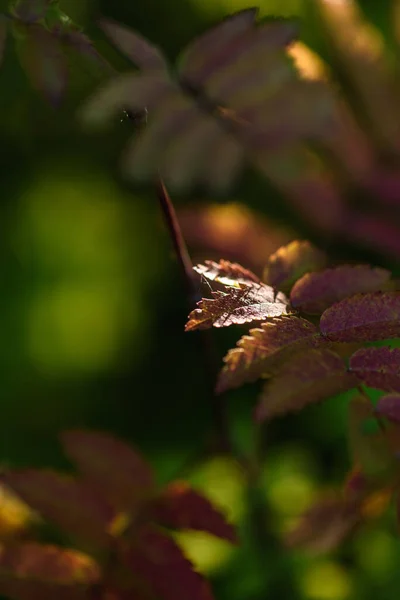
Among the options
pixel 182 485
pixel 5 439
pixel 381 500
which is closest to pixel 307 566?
pixel 381 500

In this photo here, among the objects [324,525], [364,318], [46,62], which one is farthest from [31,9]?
[324,525]

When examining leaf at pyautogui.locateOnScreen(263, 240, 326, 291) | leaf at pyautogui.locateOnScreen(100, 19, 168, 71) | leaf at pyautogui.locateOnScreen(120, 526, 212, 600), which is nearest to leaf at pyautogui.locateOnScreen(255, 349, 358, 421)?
leaf at pyautogui.locateOnScreen(263, 240, 326, 291)

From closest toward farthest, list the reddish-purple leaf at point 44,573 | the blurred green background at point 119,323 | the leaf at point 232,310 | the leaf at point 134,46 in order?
1. the leaf at point 232,310
2. the leaf at point 134,46
3. the reddish-purple leaf at point 44,573
4. the blurred green background at point 119,323

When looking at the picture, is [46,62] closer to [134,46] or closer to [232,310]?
[134,46]

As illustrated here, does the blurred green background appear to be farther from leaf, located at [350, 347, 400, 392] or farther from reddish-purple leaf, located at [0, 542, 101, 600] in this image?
leaf, located at [350, 347, 400, 392]

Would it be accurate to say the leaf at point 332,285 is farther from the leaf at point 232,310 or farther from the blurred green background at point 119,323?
the blurred green background at point 119,323

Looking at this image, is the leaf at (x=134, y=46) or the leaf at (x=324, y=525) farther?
the leaf at (x=324, y=525)

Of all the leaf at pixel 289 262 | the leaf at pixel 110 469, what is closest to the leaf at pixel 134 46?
the leaf at pixel 289 262
